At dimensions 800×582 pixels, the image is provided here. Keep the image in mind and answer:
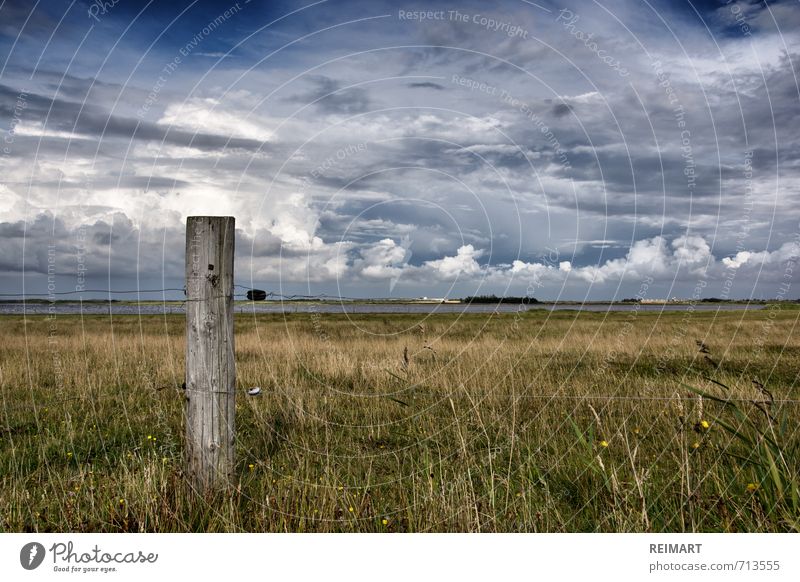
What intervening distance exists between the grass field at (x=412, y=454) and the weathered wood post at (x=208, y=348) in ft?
1.02

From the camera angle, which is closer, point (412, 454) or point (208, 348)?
point (208, 348)

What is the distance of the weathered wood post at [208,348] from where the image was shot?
4.87 m

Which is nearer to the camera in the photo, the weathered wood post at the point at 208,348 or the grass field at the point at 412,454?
the grass field at the point at 412,454

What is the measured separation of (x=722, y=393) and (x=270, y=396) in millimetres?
7740

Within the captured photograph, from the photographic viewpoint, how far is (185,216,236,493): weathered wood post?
487 cm

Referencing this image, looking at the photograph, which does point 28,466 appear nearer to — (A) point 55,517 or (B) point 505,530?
(A) point 55,517

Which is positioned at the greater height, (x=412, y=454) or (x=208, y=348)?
(x=208, y=348)

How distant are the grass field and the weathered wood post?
1.02 ft

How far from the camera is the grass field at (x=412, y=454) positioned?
4.51 meters

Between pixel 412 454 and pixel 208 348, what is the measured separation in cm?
290

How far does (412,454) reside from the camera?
666 cm

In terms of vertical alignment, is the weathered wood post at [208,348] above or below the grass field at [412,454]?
above
